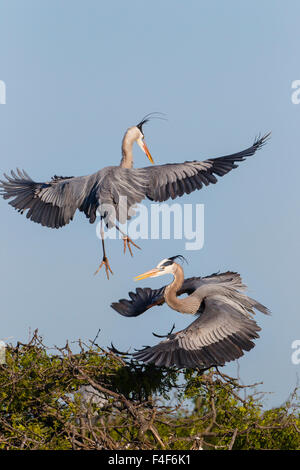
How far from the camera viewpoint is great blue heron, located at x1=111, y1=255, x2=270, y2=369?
30.1 feet

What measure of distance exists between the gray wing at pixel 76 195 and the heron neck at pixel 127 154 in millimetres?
599

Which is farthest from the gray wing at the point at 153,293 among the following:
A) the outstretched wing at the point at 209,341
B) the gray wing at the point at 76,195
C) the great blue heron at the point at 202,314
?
the gray wing at the point at 76,195

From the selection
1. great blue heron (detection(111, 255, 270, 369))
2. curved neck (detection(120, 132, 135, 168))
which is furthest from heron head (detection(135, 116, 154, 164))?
great blue heron (detection(111, 255, 270, 369))

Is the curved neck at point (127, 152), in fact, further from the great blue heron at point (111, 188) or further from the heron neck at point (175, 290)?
the heron neck at point (175, 290)

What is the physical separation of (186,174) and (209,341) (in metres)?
2.73

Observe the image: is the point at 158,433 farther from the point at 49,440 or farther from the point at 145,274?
the point at 145,274

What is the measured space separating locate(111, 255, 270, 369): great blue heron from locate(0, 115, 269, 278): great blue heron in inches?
23.7

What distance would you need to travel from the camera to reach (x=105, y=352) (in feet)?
29.3

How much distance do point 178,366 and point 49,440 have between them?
57.0 inches

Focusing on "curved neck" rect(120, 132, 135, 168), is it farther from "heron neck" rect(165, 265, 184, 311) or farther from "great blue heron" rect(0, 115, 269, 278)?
"heron neck" rect(165, 265, 184, 311)

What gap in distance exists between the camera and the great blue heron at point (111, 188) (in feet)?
35.1
